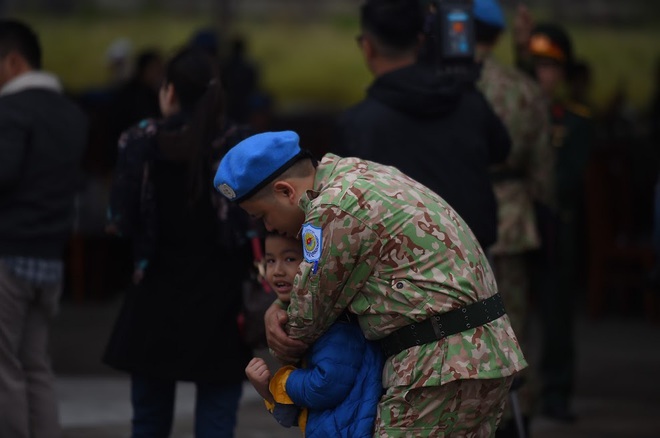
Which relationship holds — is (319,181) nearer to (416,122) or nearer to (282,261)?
(282,261)

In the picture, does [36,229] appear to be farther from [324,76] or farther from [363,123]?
[324,76]

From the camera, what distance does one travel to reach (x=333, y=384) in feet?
12.1

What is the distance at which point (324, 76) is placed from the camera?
562 inches

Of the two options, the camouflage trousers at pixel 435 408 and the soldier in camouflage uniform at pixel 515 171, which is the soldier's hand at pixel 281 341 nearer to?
the camouflage trousers at pixel 435 408

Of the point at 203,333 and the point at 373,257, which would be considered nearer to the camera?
the point at 373,257

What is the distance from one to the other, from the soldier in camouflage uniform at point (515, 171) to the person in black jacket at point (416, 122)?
937 mm

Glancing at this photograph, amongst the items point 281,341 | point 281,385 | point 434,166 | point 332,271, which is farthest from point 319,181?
point 434,166

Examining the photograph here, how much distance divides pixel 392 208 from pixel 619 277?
7.29 metres

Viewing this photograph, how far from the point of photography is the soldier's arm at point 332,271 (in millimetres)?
3533

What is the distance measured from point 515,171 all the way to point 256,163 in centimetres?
290

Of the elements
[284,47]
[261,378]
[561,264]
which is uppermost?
[261,378]

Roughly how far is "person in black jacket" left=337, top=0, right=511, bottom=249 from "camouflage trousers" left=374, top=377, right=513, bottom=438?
1.57 metres

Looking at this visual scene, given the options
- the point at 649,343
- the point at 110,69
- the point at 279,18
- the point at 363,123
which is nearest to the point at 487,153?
the point at 363,123

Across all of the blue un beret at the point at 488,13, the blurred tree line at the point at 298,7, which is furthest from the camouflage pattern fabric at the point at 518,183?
the blurred tree line at the point at 298,7
